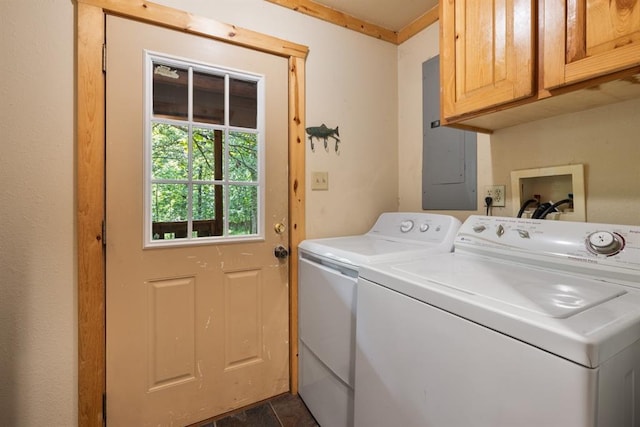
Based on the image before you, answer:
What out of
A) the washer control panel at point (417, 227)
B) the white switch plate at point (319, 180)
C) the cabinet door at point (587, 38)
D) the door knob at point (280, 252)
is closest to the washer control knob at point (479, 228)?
the washer control panel at point (417, 227)

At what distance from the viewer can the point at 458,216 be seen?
176 cm

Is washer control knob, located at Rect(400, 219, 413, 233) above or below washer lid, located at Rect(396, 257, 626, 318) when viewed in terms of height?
above

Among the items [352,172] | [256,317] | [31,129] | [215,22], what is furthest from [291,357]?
[215,22]

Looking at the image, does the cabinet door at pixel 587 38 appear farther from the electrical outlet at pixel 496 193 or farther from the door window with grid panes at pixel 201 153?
the door window with grid panes at pixel 201 153

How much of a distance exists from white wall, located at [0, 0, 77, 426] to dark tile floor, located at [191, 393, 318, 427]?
2.17 ft

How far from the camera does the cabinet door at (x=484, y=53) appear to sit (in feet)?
3.39

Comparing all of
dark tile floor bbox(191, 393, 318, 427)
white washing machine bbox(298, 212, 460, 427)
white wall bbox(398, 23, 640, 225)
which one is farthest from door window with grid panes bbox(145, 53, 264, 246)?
white wall bbox(398, 23, 640, 225)

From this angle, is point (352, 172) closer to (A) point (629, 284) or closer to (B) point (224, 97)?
(B) point (224, 97)

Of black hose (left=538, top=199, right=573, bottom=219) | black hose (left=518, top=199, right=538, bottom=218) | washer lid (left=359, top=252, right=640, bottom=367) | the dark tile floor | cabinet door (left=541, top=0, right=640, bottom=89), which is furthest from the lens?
the dark tile floor

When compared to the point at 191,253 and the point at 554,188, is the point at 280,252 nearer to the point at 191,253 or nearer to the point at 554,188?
the point at 191,253

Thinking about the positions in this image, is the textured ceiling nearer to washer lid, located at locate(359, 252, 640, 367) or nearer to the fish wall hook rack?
the fish wall hook rack

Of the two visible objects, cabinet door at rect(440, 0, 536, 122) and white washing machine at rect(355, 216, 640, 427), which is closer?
white washing machine at rect(355, 216, 640, 427)

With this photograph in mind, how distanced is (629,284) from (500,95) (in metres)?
0.72

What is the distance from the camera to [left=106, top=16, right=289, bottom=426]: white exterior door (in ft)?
4.42
